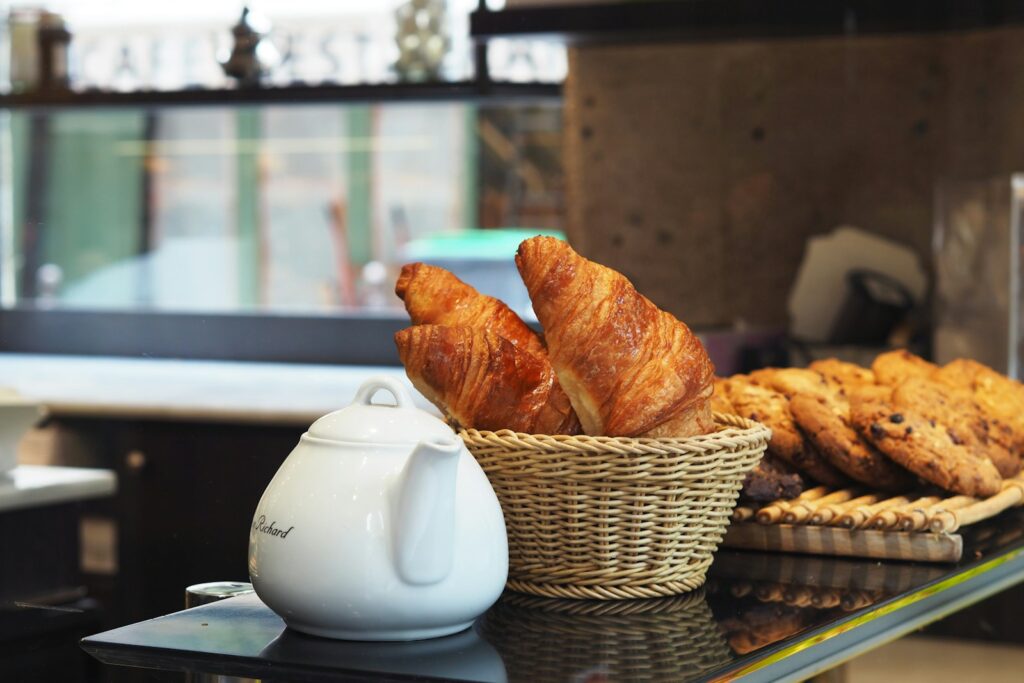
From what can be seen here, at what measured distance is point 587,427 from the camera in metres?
1.15

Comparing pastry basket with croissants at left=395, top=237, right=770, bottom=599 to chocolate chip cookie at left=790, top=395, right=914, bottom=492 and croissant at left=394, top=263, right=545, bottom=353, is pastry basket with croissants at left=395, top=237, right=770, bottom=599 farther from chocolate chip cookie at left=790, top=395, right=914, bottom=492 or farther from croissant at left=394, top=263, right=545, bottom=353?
chocolate chip cookie at left=790, top=395, right=914, bottom=492

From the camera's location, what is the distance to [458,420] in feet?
3.87

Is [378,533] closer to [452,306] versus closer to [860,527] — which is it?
[452,306]

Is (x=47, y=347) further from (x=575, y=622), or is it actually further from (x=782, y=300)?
(x=782, y=300)

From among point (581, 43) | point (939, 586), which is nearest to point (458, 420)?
point (939, 586)

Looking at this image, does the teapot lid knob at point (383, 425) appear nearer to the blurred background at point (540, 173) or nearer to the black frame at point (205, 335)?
the blurred background at point (540, 173)

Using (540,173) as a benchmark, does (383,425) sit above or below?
below

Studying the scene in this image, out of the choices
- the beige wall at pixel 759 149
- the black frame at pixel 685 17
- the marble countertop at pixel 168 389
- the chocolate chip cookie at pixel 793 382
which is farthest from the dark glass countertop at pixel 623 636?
the beige wall at pixel 759 149

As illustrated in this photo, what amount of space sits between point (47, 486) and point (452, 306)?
78 centimetres

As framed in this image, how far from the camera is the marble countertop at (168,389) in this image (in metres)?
2.25

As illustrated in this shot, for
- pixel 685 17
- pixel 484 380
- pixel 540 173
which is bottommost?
pixel 484 380

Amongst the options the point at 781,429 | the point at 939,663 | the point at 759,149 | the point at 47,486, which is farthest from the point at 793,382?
the point at 759,149

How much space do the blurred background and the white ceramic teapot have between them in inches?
52.5

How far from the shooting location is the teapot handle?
3.37ft
